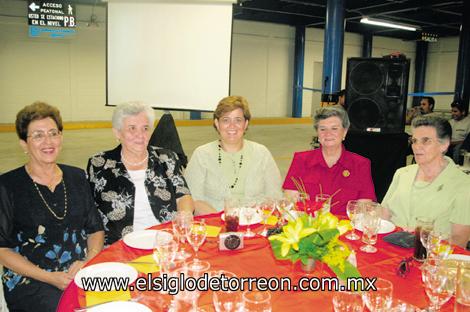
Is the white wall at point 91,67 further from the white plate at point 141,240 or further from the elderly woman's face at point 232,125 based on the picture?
the white plate at point 141,240

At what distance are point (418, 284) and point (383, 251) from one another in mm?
322

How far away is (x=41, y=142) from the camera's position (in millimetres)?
2238

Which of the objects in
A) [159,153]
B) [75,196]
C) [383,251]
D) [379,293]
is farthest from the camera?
[159,153]

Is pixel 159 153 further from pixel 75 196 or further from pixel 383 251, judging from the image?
pixel 383 251

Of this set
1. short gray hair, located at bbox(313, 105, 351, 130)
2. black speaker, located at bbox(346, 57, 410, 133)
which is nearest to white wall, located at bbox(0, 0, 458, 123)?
black speaker, located at bbox(346, 57, 410, 133)

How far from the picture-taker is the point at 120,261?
176 cm

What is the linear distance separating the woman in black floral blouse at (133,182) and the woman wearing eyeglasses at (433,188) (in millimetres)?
1367

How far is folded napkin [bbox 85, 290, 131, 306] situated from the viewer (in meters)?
1.42

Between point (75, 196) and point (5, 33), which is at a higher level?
point (5, 33)

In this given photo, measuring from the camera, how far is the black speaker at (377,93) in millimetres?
4801

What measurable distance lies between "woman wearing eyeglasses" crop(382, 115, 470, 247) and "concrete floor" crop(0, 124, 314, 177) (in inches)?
191

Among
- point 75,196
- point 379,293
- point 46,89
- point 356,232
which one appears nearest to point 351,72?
point 356,232

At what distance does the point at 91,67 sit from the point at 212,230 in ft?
41.7

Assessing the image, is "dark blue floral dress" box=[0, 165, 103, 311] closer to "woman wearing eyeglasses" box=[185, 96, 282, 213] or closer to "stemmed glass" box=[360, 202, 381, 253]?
"woman wearing eyeglasses" box=[185, 96, 282, 213]
